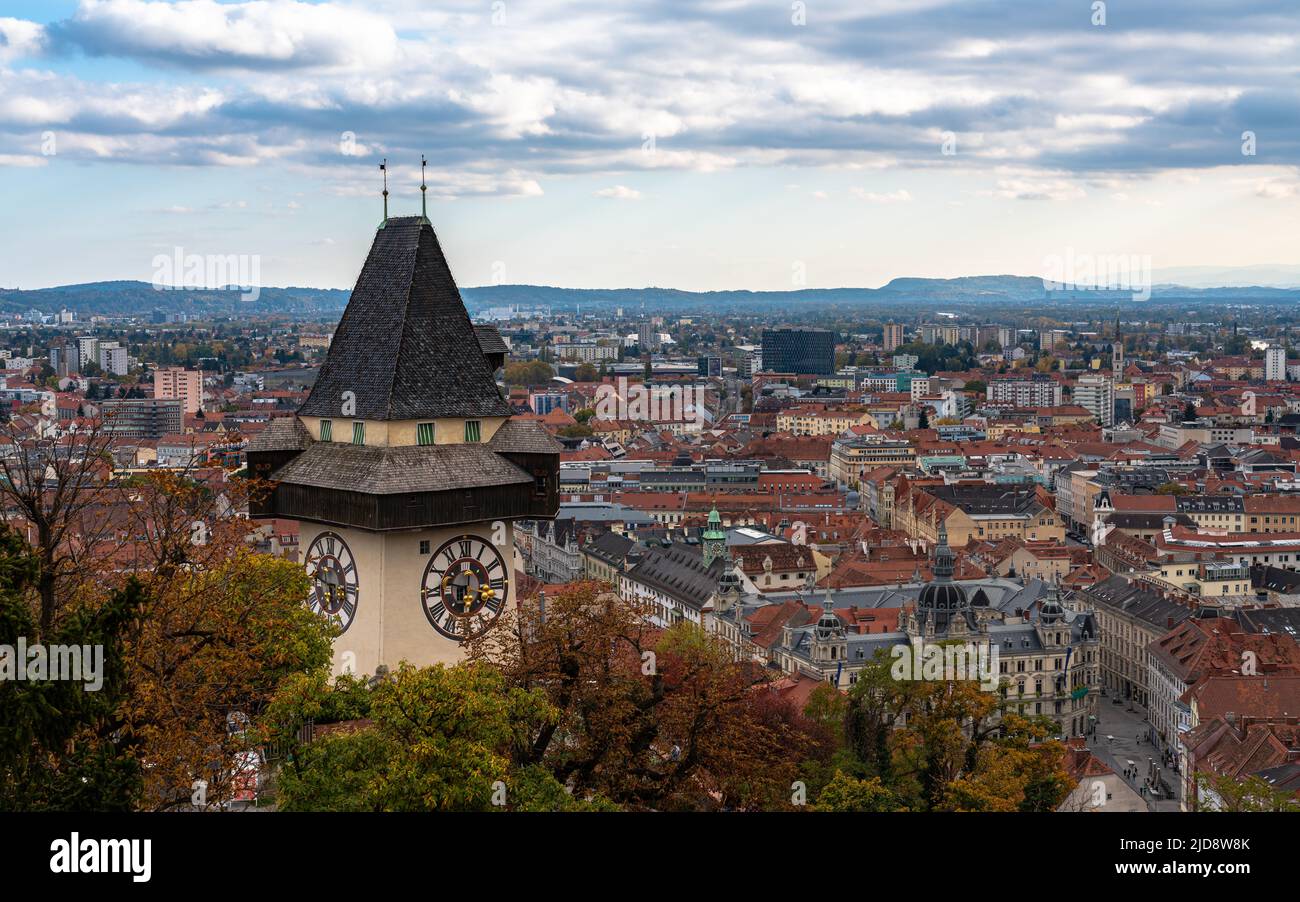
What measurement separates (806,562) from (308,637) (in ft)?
287

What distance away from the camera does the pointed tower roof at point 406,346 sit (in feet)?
92.4

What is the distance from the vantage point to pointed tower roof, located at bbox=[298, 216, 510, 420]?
2816 cm

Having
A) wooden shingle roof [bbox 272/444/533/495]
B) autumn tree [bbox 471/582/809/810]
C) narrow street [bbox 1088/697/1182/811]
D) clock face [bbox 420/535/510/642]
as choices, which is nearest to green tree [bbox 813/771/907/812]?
autumn tree [bbox 471/582/809/810]

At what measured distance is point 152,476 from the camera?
82.0 feet

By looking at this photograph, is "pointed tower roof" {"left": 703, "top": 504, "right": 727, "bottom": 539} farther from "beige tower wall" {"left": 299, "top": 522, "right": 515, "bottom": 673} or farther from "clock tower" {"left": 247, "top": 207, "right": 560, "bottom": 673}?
"beige tower wall" {"left": 299, "top": 522, "right": 515, "bottom": 673}

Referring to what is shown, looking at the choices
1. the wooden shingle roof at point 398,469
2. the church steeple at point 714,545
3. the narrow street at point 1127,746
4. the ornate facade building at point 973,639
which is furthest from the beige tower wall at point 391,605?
the church steeple at point 714,545

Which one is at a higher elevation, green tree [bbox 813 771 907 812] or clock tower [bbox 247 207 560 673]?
clock tower [bbox 247 207 560 673]

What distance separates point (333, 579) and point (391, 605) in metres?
1.46

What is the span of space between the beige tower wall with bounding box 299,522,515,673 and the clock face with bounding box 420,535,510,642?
0.12 m

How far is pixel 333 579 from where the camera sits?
28.0 metres

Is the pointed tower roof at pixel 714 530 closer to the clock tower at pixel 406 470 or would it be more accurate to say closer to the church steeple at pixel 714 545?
the church steeple at pixel 714 545

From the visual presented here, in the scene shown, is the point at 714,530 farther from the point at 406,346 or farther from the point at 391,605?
the point at 391,605

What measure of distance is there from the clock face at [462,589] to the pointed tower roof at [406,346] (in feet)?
7.28
